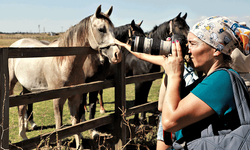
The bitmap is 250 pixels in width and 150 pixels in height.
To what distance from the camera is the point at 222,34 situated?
42.3 inches

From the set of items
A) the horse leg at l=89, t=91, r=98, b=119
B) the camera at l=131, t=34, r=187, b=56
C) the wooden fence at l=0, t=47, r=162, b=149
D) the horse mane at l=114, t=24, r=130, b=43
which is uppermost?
the horse mane at l=114, t=24, r=130, b=43

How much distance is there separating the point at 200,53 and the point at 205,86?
0.20 meters

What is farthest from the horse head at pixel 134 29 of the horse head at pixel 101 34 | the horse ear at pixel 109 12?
the horse head at pixel 101 34

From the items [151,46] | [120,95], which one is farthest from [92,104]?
[151,46]

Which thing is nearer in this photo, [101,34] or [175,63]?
[175,63]

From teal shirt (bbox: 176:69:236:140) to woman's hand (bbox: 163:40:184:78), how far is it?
13cm

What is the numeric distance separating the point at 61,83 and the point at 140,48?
2.08 meters

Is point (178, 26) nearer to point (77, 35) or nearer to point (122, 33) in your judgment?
point (122, 33)

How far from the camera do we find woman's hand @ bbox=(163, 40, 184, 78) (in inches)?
43.1

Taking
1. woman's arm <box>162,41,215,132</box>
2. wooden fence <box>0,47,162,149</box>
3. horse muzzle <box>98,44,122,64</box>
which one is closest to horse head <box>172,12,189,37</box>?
wooden fence <box>0,47,162,149</box>

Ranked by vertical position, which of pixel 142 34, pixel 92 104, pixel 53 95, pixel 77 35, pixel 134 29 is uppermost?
pixel 134 29

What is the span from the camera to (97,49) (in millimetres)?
3084

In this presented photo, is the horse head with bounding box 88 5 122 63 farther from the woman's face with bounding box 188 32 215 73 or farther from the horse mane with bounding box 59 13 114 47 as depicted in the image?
the woman's face with bounding box 188 32 215 73

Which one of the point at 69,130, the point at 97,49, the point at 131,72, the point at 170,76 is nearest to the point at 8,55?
the point at 69,130
